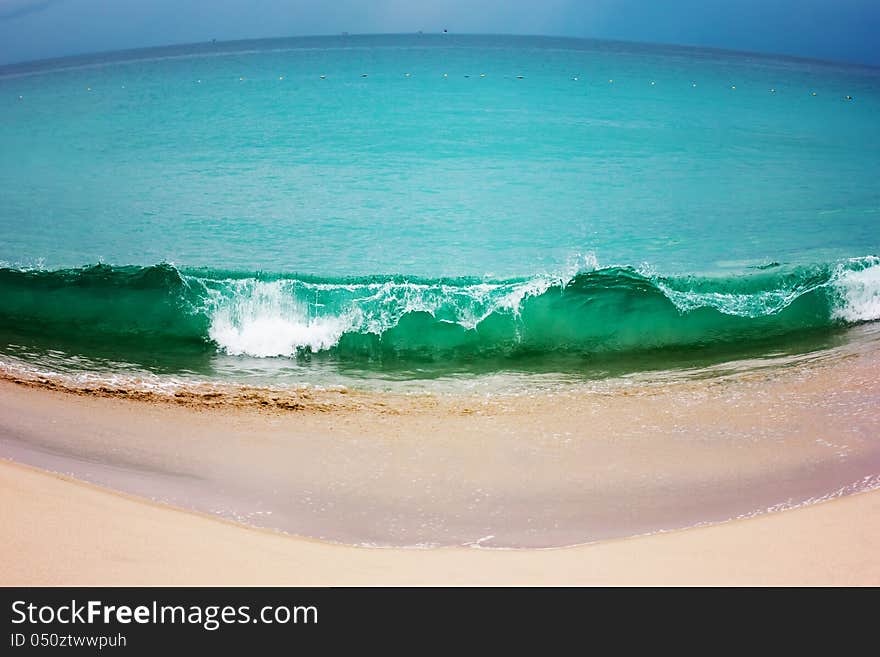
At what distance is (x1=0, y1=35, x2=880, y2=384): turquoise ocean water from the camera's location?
833cm

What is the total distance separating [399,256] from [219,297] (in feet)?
10.6

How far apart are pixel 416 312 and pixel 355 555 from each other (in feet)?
17.3

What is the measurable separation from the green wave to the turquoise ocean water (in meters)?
0.04

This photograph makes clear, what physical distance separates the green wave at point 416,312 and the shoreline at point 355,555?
4199 millimetres

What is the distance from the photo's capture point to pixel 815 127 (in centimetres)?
2584

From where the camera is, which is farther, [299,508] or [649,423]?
[649,423]

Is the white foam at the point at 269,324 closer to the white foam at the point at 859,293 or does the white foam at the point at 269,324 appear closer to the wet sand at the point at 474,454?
the wet sand at the point at 474,454

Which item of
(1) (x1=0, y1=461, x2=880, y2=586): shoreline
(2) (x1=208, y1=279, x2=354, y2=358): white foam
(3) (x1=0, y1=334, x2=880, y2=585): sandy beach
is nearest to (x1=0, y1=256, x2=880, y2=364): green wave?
(2) (x1=208, y1=279, x2=354, y2=358): white foam

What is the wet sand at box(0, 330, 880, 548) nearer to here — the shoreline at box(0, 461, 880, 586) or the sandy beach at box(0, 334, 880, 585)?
the sandy beach at box(0, 334, 880, 585)

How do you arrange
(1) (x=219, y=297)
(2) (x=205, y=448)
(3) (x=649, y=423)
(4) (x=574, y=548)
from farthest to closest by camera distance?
(1) (x=219, y=297) → (3) (x=649, y=423) → (2) (x=205, y=448) → (4) (x=574, y=548)

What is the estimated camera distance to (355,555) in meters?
3.72

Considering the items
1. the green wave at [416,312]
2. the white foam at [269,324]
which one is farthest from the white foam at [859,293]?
the white foam at [269,324]

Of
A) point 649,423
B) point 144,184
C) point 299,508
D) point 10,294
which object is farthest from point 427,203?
point 299,508
